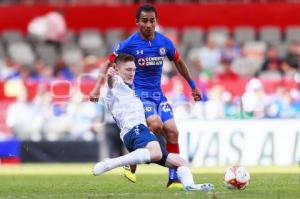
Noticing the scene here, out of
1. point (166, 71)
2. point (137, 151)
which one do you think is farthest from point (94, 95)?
point (166, 71)

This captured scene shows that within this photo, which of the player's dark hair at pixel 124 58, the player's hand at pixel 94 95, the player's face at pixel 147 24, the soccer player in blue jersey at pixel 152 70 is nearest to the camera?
the player's dark hair at pixel 124 58

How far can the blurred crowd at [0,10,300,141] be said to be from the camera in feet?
71.1

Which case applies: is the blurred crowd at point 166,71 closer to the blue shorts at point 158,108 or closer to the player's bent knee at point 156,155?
the blue shorts at point 158,108

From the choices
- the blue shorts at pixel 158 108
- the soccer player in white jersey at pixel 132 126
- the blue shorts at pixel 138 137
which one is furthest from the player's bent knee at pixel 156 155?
the blue shorts at pixel 158 108

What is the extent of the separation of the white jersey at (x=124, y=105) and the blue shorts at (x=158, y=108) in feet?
2.22

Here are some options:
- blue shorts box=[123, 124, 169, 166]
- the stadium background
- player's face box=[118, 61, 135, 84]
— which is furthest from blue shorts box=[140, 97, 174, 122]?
the stadium background

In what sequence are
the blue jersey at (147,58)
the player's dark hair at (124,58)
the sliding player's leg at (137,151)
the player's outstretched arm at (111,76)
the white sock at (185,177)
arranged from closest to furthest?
the sliding player's leg at (137,151), the white sock at (185,177), the player's outstretched arm at (111,76), the player's dark hair at (124,58), the blue jersey at (147,58)

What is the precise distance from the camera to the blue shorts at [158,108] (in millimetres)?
12609

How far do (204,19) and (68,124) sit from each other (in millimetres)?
6804

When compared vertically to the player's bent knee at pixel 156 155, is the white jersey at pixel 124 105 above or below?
above

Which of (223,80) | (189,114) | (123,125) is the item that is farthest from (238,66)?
(123,125)

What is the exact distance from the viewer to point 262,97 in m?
21.7

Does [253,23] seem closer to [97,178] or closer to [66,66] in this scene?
[66,66]

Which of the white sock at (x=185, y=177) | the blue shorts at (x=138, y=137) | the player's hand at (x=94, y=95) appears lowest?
the white sock at (x=185, y=177)
